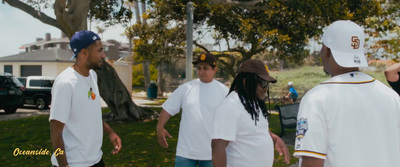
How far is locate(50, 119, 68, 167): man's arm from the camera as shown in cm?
252

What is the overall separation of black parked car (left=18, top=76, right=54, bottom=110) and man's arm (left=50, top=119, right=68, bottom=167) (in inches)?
649

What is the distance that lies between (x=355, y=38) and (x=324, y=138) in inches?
21.5

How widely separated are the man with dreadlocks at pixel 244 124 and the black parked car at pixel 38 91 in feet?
55.4

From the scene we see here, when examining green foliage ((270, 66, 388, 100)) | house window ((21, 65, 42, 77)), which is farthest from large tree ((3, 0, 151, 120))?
house window ((21, 65, 42, 77))

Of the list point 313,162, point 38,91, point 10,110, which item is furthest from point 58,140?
point 38,91

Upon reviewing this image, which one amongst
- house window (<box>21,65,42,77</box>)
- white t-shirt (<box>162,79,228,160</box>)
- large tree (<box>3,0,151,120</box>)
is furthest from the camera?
house window (<box>21,65,42,77</box>)

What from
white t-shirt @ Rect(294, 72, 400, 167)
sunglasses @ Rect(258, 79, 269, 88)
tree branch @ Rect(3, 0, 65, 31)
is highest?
tree branch @ Rect(3, 0, 65, 31)

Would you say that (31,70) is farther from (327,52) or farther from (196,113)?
(327,52)

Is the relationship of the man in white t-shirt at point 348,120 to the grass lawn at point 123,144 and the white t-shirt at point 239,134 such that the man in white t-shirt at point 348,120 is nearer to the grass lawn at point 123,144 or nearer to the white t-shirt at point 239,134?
the white t-shirt at point 239,134

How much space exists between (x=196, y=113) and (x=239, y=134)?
1.17m

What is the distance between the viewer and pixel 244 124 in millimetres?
2562

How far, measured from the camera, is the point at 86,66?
290cm

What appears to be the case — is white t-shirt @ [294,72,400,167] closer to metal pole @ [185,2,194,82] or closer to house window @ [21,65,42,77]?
metal pole @ [185,2,194,82]

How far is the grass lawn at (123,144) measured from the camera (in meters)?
6.58
